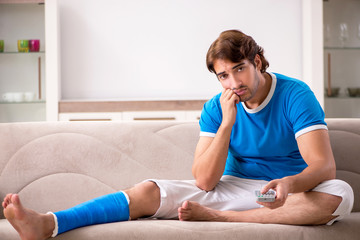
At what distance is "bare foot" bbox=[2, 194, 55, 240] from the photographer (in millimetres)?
1446

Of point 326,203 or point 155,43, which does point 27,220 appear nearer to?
point 326,203

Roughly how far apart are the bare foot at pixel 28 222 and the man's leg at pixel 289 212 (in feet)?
1.50

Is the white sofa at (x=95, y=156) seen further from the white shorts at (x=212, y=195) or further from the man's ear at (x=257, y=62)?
the man's ear at (x=257, y=62)

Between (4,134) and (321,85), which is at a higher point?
(321,85)

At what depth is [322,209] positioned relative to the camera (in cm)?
153

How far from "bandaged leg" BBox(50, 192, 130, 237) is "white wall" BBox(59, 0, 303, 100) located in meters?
2.74

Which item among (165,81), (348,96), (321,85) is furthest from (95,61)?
(348,96)

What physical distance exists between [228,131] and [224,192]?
0.24 meters

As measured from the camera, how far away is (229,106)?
5.91 ft

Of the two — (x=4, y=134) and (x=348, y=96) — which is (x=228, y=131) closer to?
(x=4, y=134)

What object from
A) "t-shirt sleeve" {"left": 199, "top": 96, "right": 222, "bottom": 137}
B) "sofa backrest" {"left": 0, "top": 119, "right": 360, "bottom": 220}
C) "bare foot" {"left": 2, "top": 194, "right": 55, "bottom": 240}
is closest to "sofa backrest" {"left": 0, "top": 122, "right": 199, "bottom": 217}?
"sofa backrest" {"left": 0, "top": 119, "right": 360, "bottom": 220}

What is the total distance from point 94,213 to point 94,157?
0.54 meters

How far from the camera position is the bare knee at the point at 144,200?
5.44 feet

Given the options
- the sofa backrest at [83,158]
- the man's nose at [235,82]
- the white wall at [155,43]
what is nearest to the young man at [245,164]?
the man's nose at [235,82]
